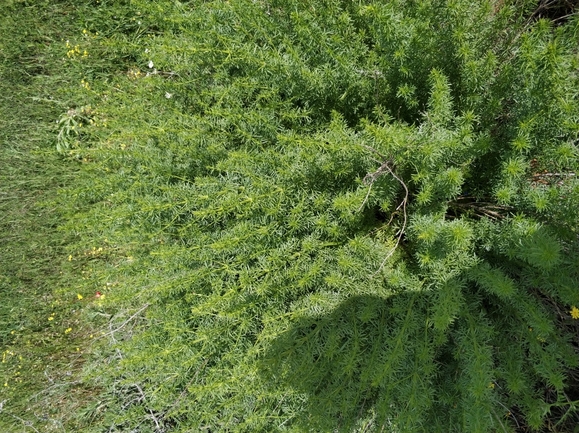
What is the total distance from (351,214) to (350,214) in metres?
0.03

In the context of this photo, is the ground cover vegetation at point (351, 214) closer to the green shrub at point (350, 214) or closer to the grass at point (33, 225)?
the green shrub at point (350, 214)

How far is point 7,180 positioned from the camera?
365cm

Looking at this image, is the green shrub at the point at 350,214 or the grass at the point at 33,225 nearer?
the green shrub at the point at 350,214

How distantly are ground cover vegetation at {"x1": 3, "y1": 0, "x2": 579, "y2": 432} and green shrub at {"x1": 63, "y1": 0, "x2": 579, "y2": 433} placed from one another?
1 centimetres

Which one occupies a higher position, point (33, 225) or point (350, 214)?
point (350, 214)

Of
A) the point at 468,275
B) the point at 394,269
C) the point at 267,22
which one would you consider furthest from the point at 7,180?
the point at 468,275

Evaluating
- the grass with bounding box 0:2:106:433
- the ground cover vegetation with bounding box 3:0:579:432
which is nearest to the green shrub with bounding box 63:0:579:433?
the ground cover vegetation with bounding box 3:0:579:432

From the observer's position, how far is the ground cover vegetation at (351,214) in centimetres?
199

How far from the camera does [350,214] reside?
2107mm

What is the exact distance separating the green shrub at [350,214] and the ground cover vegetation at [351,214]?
14mm

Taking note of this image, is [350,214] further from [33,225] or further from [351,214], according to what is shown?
[33,225]

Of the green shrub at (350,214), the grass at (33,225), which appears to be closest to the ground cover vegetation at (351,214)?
the green shrub at (350,214)

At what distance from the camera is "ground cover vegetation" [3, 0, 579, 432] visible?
1987 millimetres

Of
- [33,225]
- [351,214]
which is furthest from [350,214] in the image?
[33,225]
